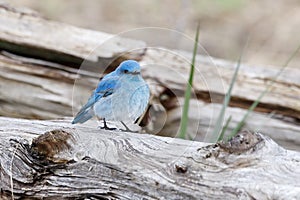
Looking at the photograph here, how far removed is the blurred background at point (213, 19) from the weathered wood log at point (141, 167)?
3.18m

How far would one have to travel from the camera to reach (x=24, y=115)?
119 inches

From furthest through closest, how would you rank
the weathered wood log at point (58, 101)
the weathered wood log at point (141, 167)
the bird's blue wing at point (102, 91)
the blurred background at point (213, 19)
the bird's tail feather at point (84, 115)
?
the blurred background at point (213, 19), the weathered wood log at point (58, 101), the bird's tail feather at point (84, 115), the bird's blue wing at point (102, 91), the weathered wood log at point (141, 167)

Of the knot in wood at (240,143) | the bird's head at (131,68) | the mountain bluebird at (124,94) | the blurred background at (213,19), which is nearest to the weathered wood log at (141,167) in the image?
the knot in wood at (240,143)

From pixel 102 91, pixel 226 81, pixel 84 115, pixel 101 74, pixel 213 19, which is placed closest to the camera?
pixel 102 91

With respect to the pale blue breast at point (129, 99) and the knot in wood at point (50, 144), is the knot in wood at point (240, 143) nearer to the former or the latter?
the pale blue breast at point (129, 99)

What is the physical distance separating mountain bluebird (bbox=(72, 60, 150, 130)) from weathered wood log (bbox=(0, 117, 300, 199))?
11 centimetres

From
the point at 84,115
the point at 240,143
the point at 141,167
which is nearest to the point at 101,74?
the point at 84,115

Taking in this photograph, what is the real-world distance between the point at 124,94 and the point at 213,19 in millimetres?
3972

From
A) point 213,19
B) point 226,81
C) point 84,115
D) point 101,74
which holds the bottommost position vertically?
point 84,115

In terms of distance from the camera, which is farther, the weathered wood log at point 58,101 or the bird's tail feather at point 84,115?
the weathered wood log at point 58,101

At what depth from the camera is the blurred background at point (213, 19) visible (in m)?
5.13

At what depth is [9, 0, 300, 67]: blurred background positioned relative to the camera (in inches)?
202

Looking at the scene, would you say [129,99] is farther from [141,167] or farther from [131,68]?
[141,167]

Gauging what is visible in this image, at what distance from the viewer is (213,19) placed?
5.55m
